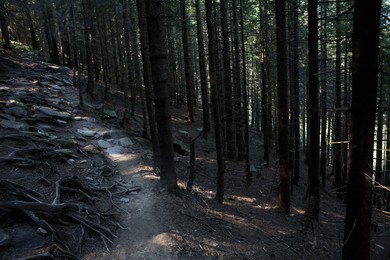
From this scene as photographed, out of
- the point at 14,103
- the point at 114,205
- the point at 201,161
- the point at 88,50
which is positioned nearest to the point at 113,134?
the point at 14,103

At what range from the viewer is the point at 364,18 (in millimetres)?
3848

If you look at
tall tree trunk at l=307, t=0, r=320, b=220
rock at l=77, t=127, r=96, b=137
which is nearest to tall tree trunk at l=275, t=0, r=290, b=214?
tall tree trunk at l=307, t=0, r=320, b=220

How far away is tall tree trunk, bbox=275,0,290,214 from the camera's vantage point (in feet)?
29.0

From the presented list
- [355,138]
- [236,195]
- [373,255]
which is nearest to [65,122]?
[236,195]

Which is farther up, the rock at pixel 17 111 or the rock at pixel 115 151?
the rock at pixel 17 111

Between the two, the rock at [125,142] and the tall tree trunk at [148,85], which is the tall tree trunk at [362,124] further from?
the rock at [125,142]

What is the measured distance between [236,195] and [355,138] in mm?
8018

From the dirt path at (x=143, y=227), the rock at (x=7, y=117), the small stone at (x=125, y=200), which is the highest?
the rock at (x=7, y=117)

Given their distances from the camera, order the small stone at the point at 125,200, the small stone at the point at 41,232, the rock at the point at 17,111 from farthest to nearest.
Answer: the rock at the point at 17,111 → the small stone at the point at 125,200 → the small stone at the point at 41,232

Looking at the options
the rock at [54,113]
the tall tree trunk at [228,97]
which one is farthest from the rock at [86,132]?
the tall tree trunk at [228,97]

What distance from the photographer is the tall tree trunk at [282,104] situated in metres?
8.84

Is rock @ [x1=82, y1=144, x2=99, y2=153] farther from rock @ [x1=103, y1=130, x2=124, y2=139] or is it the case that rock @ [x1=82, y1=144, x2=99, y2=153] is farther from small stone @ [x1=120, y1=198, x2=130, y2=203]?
small stone @ [x1=120, y1=198, x2=130, y2=203]

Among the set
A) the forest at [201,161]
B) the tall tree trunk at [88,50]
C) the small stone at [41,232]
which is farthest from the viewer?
the tall tree trunk at [88,50]

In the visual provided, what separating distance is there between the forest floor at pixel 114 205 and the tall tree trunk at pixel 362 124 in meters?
0.44
